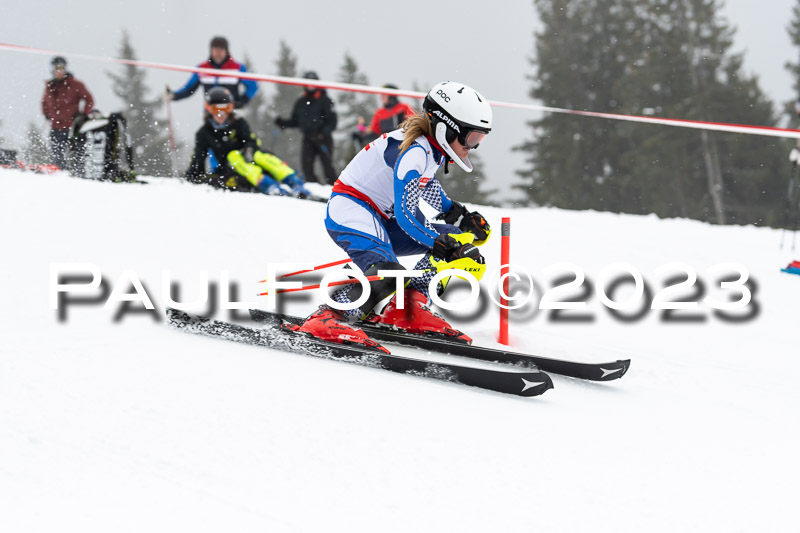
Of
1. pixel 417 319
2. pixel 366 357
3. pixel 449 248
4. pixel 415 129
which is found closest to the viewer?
pixel 366 357

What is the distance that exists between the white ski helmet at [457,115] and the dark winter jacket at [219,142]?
5308 millimetres

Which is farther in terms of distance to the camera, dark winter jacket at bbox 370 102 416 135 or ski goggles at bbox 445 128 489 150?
dark winter jacket at bbox 370 102 416 135

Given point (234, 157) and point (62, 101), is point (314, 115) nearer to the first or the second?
point (234, 157)

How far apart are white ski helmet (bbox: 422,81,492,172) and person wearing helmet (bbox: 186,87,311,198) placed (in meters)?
5.15

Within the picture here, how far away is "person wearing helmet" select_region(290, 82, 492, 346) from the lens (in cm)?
399

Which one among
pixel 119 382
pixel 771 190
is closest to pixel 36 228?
pixel 119 382

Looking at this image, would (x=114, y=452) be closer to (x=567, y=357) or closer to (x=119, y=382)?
(x=119, y=382)

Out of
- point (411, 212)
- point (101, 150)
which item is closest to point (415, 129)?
point (411, 212)

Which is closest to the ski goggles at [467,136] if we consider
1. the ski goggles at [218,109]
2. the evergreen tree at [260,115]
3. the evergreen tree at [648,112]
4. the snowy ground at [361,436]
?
the snowy ground at [361,436]

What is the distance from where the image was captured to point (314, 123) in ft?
35.6

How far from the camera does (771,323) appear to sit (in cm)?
580

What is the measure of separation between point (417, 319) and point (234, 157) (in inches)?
204

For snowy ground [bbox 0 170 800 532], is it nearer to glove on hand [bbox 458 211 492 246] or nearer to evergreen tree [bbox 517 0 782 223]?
glove on hand [bbox 458 211 492 246]

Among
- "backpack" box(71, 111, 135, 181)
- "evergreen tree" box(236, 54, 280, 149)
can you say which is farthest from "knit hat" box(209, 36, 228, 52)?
"evergreen tree" box(236, 54, 280, 149)
